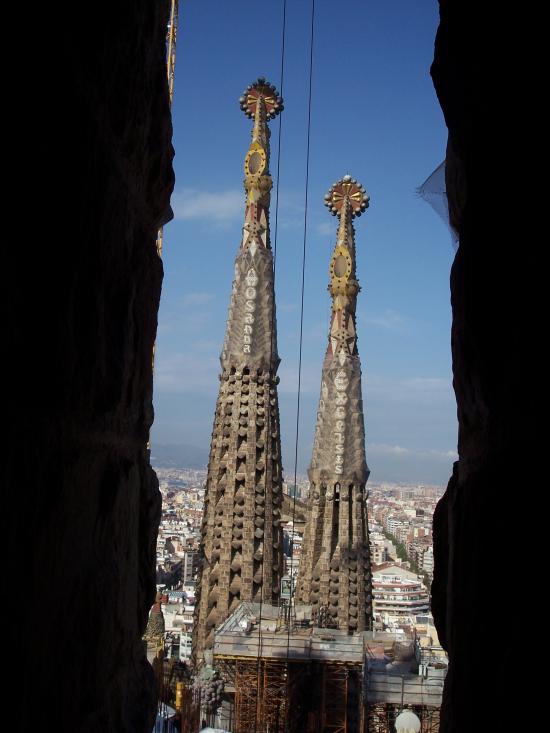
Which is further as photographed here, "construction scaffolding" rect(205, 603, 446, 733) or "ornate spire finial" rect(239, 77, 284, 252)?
"ornate spire finial" rect(239, 77, 284, 252)

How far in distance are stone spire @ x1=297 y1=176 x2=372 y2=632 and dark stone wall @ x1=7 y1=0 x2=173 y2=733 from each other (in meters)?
10.6

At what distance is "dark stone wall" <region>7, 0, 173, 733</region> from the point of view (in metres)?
1.15

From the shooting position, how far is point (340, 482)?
496 inches

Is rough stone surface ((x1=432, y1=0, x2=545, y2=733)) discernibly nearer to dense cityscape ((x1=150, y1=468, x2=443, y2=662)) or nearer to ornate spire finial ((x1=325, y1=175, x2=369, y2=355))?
ornate spire finial ((x1=325, y1=175, x2=369, y2=355))

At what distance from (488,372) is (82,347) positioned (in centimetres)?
60

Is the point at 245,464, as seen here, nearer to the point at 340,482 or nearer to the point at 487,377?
the point at 340,482

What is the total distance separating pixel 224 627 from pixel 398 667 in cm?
314

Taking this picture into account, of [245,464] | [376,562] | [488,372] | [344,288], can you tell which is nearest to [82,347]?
[488,372]

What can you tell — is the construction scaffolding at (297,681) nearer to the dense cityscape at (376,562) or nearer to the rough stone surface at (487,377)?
the dense cityscape at (376,562)

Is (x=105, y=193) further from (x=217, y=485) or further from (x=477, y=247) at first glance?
(x=217, y=485)

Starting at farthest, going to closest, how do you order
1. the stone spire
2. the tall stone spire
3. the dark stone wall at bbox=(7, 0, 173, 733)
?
the stone spire < the tall stone spire < the dark stone wall at bbox=(7, 0, 173, 733)

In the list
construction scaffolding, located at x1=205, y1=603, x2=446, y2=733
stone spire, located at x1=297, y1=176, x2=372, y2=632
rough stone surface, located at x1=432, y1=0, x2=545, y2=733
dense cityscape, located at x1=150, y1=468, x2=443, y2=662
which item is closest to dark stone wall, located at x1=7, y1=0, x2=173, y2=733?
rough stone surface, located at x1=432, y1=0, x2=545, y2=733

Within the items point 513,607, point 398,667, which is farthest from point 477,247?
point 398,667

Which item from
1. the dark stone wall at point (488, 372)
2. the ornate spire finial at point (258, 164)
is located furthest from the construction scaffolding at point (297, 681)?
the dark stone wall at point (488, 372)
